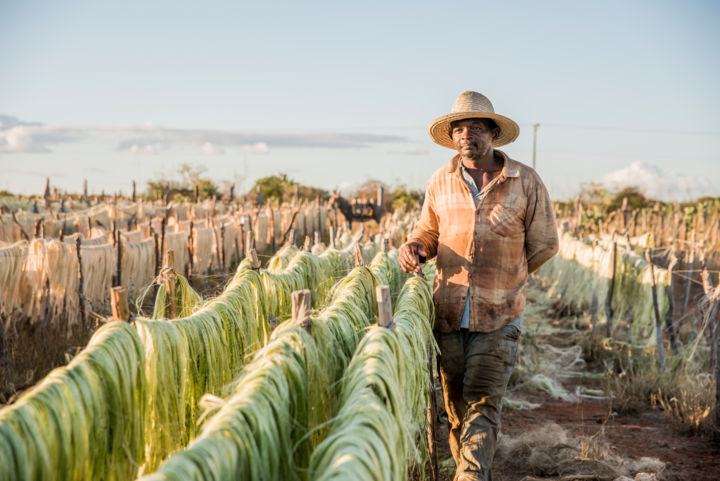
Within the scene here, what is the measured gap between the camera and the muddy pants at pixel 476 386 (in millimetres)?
3561

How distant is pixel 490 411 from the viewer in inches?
145

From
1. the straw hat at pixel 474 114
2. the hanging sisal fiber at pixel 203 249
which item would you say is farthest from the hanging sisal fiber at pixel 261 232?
the straw hat at pixel 474 114

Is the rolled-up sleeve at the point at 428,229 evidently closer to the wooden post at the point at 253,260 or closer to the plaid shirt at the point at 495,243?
the plaid shirt at the point at 495,243

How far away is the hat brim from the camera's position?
12.7ft

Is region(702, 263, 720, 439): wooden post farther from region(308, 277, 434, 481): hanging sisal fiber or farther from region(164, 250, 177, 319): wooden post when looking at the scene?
region(164, 250, 177, 319): wooden post

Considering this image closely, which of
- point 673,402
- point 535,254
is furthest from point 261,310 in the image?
point 673,402

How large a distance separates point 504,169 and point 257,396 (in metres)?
2.44

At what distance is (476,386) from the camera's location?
12.2ft

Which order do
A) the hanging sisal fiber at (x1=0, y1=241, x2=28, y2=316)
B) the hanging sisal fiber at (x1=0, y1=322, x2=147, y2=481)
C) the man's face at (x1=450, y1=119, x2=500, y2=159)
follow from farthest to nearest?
the hanging sisal fiber at (x1=0, y1=241, x2=28, y2=316)
the man's face at (x1=450, y1=119, x2=500, y2=159)
the hanging sisal fiber at (x1=0, y1=322, x2=147, y2=481)

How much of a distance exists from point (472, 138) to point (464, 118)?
0.18 m

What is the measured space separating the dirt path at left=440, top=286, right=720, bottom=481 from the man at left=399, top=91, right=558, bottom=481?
135cm

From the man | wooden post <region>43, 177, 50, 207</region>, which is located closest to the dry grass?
the man

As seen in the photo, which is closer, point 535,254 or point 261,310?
point 261,310

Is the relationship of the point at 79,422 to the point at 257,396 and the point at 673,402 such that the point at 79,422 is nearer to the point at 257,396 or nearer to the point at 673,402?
the point at 257,396
